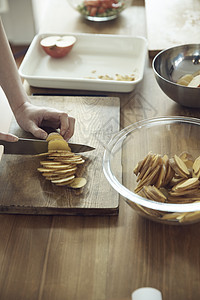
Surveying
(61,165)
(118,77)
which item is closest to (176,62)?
(118,77)

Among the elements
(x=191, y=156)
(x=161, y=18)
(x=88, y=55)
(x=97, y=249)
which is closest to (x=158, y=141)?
(x=191, y=156)

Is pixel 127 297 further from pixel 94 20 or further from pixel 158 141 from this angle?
pixel 94 20

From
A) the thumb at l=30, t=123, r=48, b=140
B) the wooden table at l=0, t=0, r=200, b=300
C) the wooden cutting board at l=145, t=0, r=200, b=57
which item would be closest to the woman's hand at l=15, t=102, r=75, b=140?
the thumb at l=30, t=123, r=48, b=140

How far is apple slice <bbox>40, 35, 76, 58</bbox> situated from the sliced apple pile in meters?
0.58

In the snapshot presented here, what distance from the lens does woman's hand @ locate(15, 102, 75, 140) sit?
115 cm

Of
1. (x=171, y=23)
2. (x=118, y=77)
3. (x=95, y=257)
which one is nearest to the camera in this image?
(x=95, y=257)

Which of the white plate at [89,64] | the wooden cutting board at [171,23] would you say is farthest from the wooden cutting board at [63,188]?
the wooden cutting board at [171,23]

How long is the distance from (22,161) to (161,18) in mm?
1046

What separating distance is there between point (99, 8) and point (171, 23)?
35 cm

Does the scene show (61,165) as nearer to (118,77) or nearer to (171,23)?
(118,77)

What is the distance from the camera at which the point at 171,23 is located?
1.73 meters

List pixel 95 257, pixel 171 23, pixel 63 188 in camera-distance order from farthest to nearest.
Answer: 1. pixel 171 23
2. pixel 63 188
3. pixel 95 257

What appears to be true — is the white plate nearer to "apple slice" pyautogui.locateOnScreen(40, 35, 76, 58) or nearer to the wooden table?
"apple slice" pyautogui.locateOnScreen(40, 35, 76, 58)

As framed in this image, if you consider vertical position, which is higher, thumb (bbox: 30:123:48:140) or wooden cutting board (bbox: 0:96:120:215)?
thumb (bbox: 30:123:48:140)
